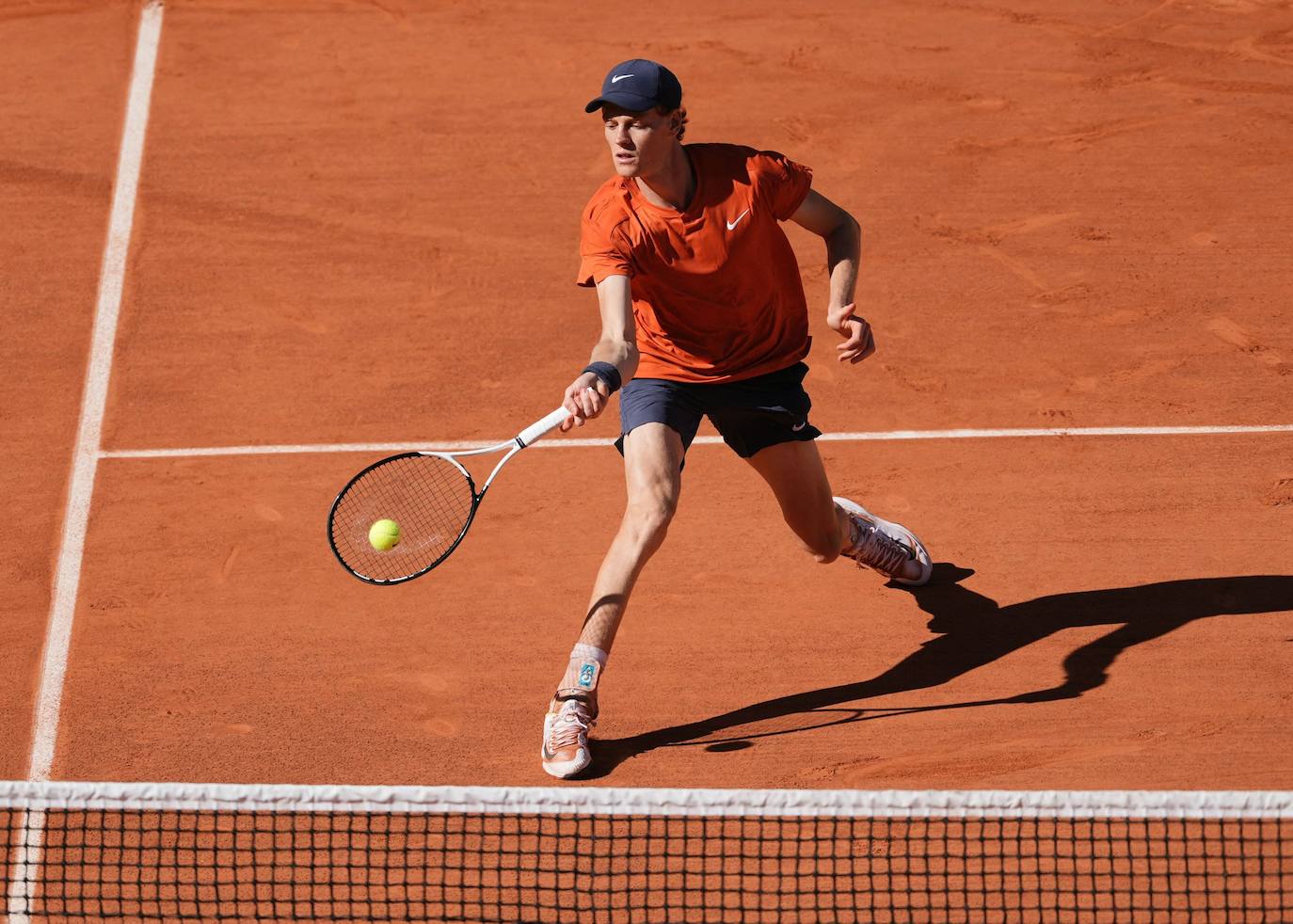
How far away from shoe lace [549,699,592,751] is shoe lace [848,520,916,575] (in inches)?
56.3

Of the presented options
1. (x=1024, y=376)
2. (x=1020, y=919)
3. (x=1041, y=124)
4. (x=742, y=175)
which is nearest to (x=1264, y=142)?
(x=1041, y=124)

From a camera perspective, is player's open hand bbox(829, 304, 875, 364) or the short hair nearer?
the short hair

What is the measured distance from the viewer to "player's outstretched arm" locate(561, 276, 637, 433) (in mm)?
5148

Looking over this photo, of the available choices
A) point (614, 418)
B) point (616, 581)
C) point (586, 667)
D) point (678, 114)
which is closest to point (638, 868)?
point (586, 667)

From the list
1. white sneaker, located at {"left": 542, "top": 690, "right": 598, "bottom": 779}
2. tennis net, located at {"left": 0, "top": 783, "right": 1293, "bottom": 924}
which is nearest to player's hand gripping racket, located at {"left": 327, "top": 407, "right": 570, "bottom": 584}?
white sneaker, located at {"left": 542, "top": 690, "right": 598, "bottom": 779}

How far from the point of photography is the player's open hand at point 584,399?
5.12m

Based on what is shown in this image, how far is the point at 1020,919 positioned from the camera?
5.26m

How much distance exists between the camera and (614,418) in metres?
8.17

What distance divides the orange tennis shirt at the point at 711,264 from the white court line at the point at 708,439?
6.00 feet

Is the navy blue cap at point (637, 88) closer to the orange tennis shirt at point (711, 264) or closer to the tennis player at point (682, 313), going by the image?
the tennis player at point (682, 313)

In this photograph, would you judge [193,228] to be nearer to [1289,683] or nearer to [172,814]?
[172,814]

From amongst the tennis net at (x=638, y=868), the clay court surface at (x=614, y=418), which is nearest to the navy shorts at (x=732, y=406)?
the clay court surface at (x=614, y=418)

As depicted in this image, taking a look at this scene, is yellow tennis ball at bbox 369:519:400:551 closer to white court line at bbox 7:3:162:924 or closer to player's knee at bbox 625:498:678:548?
player's knee at bbox 625:498:678:548

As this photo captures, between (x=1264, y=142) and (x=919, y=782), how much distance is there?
591 cm
